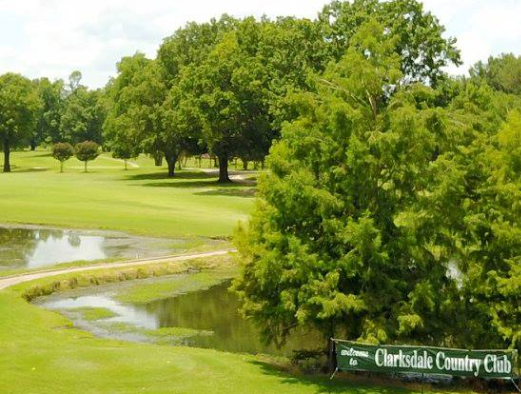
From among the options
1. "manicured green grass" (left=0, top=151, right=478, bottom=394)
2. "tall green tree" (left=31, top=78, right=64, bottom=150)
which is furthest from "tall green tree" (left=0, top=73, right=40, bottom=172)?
"manicured green grass" (left=0, top=151, right=478, bottom=394)

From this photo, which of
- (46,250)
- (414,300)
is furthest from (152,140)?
(414,300)

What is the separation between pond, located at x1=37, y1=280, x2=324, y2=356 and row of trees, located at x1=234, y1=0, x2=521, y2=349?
15.2 feet

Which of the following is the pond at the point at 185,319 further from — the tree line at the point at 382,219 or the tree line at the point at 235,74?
the tree line at the point at 235,74

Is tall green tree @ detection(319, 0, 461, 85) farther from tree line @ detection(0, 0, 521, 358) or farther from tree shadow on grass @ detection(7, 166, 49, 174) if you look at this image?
tree shadow on grass @ detection(7, 166, 49, 174)

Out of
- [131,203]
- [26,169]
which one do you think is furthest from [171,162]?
[131,203]

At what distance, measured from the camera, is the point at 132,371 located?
2473 cm

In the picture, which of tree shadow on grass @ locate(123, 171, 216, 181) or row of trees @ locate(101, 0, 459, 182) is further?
tree shadow on grass @ locate(123, 171, 216, 181)

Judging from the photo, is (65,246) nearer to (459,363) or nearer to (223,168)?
(459,363)

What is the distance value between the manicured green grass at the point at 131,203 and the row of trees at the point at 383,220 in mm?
33517

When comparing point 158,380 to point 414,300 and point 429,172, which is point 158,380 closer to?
point 414,300

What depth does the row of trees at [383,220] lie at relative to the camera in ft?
82.2

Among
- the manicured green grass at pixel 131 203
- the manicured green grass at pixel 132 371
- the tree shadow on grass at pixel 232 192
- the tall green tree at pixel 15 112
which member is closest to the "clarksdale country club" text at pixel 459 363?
the manicured green grass at pixel 132 371

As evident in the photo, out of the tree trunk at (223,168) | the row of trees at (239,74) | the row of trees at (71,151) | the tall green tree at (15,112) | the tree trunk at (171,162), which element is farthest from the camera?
the tall green tree at (15,112)

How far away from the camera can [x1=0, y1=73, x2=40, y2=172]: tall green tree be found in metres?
131
